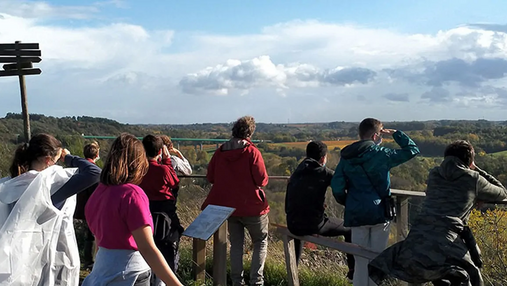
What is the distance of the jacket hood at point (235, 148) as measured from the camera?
18.3 feet

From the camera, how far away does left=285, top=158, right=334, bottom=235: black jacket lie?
5.43 m

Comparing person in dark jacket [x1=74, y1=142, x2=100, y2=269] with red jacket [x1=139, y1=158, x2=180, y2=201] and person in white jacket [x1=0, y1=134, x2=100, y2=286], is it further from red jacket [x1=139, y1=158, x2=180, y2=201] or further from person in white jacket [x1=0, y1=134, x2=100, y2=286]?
person in white jacket [x1=0, y1=134, x2=100, y2=286]

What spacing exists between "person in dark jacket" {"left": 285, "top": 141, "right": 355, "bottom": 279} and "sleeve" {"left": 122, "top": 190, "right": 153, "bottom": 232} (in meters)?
2.54

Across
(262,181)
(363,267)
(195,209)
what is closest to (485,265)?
(363,267)

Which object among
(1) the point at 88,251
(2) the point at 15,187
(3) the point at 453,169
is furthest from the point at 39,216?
(1) the point at 88,251

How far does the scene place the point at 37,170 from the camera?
414 cm

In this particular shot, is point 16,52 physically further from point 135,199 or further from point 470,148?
point 470,148

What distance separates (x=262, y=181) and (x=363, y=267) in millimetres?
1290

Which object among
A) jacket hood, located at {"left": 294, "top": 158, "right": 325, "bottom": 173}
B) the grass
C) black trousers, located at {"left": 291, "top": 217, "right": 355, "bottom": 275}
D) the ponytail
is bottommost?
the grass

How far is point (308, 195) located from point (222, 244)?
108 centimetres

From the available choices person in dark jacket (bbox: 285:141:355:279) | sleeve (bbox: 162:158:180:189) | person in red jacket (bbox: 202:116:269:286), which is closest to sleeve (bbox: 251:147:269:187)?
person in red jacket (bbox: 202:116:269:286)

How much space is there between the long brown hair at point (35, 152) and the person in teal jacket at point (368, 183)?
94.7 inches

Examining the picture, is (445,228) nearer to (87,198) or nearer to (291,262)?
(291,262)

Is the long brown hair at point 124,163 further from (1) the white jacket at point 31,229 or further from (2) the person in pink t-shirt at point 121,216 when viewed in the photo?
(1) the white jacket at point 31,229
